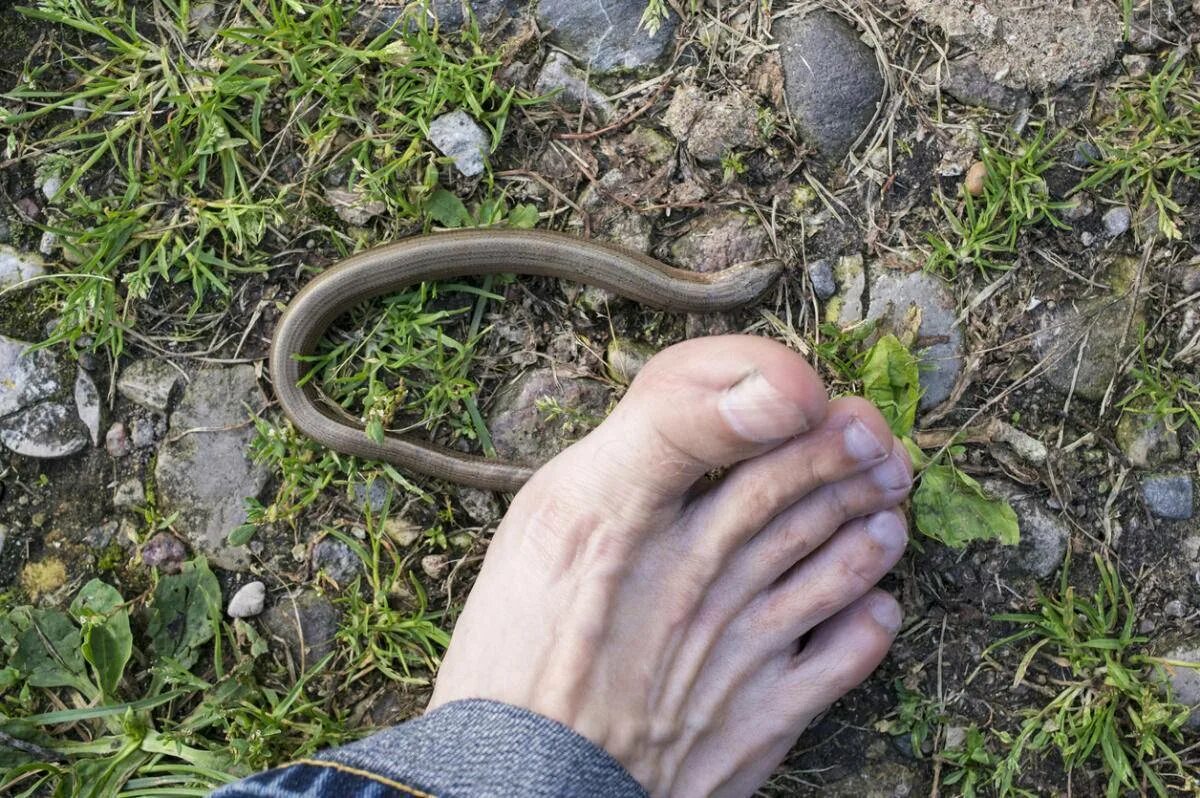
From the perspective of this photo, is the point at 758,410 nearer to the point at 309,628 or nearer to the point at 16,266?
the point at 309,628

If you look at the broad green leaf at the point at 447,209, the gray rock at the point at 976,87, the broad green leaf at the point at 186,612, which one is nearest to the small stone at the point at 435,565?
the broad green leaf at the point at 186,612

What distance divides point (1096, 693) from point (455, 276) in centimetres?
238

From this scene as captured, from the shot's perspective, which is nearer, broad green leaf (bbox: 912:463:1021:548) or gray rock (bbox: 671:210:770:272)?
broad green leaf (bbox: 912:463:1021:548)

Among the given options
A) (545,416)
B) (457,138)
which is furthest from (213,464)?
(457,138)

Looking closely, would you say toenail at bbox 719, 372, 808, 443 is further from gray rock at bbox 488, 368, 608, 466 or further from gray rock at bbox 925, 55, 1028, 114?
gray rock at bbox 925, 55, 1028, 114

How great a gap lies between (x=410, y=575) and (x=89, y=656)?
1.00 m

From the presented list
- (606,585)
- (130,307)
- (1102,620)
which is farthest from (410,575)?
(1102,620)

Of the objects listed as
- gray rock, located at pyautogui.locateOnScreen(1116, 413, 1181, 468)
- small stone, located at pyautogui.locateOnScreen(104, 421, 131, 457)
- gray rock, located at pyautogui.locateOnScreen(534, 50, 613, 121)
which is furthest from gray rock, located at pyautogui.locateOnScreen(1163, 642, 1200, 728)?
small stone, located at pyautogui.locateOnScreen(104, 421, 131, 457)

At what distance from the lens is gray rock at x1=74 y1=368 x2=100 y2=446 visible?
124 inches

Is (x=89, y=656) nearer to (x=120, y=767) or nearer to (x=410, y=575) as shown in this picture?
(x=120, y=767)

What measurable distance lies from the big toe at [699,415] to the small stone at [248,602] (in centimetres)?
114

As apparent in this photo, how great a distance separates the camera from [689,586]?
287cm

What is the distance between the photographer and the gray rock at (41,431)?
314cm

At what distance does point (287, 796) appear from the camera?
220 cm
